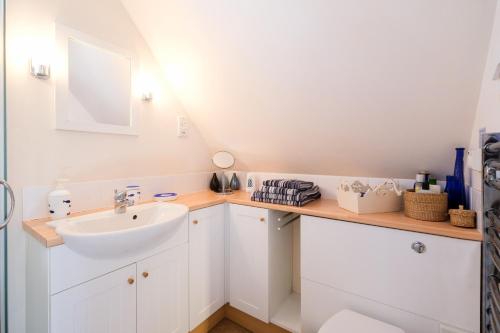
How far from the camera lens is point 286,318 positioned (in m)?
1.59

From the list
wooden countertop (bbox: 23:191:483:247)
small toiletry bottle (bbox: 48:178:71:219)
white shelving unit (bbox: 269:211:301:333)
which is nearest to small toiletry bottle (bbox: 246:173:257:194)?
wooden countertop (bbox: 23:191:483:247)

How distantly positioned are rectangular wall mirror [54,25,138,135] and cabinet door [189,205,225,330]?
0.79 metres

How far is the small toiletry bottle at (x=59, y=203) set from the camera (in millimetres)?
1144

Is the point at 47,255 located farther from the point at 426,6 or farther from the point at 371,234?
the point at 426,6

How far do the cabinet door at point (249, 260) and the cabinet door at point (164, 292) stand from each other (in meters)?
0.40

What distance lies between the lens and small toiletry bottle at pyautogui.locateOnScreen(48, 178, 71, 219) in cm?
114

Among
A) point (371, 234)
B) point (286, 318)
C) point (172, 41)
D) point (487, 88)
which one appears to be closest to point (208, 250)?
point (286, 318)

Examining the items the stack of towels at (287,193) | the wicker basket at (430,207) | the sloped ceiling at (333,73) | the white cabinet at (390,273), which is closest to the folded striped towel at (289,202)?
the stack of towels at (287,193)

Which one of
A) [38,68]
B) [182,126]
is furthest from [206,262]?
[38,68]

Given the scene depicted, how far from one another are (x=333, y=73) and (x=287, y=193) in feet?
2.57

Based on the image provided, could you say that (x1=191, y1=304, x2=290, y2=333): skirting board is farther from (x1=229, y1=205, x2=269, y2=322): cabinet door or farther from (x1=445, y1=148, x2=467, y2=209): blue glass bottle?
(x1=445, y1=148, x2=467, y2=209): blue glass bottle

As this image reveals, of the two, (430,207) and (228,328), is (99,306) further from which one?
(430,207)

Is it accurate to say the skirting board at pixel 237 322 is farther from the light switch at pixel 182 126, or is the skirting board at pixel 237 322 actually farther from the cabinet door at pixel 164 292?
the light switch at pixel 182 126

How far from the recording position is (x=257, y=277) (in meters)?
1.61
